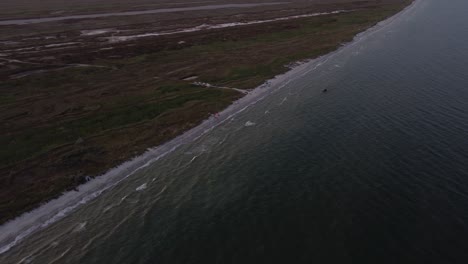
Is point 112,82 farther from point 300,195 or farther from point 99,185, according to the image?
point 300,195

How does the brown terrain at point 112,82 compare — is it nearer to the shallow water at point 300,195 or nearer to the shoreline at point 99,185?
the shoreline at point 99,185

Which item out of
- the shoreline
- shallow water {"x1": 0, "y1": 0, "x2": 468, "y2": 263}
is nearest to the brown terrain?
the shoreline

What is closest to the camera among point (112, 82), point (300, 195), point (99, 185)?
point (300, 195)

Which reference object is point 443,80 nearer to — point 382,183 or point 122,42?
point 382,183

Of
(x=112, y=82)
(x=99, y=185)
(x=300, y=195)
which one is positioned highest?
(x=112, y=82)

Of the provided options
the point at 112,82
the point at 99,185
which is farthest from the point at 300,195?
the point at 112,82

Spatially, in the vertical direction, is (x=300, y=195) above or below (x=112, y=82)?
below

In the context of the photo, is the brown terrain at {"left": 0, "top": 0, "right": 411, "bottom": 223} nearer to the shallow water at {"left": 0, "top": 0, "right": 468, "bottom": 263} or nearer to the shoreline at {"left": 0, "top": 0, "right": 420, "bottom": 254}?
the shoreline at {"left": 0, "top": 0, "right": 420, "bottom": 254}
